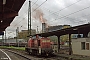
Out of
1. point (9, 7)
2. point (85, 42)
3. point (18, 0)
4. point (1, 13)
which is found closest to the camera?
point (18, 0)

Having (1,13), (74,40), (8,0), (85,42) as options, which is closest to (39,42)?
(74,40)

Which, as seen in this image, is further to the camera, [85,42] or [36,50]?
[36,50]

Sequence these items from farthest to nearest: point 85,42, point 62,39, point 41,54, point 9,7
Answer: point 62,39, point 41,54, point 85,42, point 9,7

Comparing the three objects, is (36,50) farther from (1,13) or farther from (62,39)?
(62,39)

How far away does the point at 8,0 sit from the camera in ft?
52.7

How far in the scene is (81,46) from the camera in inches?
1232

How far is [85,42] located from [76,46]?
2.89 m

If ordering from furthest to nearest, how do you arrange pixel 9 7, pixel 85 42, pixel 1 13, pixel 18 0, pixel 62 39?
pixel 62 39 < pixel 85 42 < pixel 1 13 < pixel 9 7 < pixel 18 0

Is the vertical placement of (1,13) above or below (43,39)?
above

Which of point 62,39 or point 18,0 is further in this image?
point 62,39

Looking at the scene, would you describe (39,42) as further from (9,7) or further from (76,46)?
(9,7)

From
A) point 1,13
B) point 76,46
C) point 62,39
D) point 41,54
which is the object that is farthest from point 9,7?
point 62,39

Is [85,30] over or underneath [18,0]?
underneath

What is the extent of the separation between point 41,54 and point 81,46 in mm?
6457
